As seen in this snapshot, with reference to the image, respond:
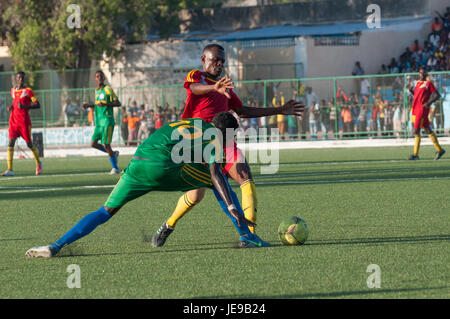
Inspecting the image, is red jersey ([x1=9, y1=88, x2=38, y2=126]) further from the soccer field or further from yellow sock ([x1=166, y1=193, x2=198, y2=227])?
yellow sock ([x1=166, y1=193, x2=198, y2=227])

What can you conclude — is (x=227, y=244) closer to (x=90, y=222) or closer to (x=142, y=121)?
(x=90, y=222)

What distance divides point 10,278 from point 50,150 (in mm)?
25752

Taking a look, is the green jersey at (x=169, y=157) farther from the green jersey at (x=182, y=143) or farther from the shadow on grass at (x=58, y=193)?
the shadow on grass at (x=58, y=193)

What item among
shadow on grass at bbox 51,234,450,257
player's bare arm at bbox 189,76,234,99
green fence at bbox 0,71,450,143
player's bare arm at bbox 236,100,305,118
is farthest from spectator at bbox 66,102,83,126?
player's bare arm at bbox 189,76,234,99

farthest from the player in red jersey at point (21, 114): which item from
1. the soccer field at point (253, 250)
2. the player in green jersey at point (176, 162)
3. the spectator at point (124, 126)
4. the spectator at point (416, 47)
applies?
the spectator at point (416, 47)

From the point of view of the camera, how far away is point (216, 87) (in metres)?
7.56

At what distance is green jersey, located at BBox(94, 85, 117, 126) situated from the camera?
61.0 feet

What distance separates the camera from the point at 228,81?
24.7ft

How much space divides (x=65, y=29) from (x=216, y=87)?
2981 cm

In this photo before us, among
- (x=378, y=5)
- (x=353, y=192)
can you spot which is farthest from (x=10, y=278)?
(x=378, y=5)

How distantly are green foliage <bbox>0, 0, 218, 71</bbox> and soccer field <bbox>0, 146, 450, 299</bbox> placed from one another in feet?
70.6

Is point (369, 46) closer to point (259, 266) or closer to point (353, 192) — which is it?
point (353, 192)

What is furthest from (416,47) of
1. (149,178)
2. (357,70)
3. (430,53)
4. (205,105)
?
(149,178)

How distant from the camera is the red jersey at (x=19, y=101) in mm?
18672
